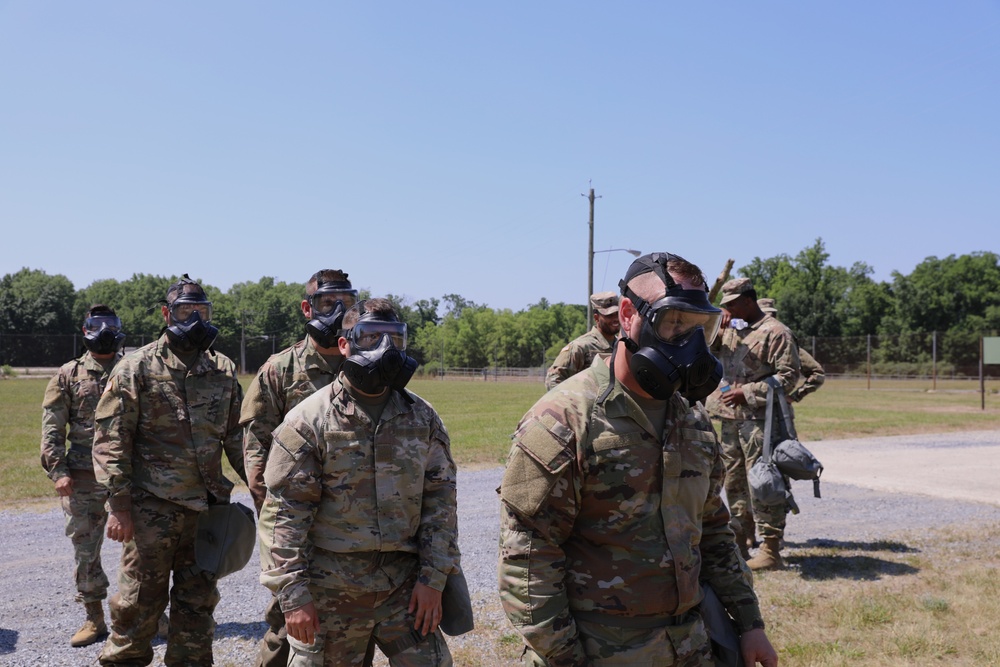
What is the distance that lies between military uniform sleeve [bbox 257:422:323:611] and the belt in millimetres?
1274

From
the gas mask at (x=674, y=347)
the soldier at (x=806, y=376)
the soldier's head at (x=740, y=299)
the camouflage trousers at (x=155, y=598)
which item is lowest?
the camouflage trousers at (x=155, y=598)

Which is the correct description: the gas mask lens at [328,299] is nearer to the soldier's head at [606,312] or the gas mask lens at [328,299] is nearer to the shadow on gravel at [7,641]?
the soldier's head at [606,312]

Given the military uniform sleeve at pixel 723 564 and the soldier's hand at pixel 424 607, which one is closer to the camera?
the military uniform sleeve at pixel 723 564

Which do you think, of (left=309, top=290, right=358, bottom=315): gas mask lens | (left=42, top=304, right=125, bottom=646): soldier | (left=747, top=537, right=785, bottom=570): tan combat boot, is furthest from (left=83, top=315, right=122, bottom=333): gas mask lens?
(left=747, top=537, right=785, bottom=570): tan combat boot

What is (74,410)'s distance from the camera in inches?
273

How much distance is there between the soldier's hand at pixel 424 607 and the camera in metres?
3.60

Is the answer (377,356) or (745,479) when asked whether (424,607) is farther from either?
(745,479)

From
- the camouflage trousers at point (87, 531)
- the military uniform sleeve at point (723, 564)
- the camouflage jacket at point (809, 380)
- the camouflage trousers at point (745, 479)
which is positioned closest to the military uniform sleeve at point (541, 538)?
the military uniform sleeve at point (723, 564)

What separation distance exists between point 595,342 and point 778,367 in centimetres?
179

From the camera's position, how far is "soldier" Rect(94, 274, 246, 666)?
16.1ft

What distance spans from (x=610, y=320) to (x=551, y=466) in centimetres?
520

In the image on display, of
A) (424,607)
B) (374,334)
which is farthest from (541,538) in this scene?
(374,334)

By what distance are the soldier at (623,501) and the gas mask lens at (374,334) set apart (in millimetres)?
1133

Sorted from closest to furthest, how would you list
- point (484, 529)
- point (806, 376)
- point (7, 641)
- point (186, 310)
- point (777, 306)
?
point (186, 310), point (7, 641), point (806, 376), point (484, 529), point (777, 306)
